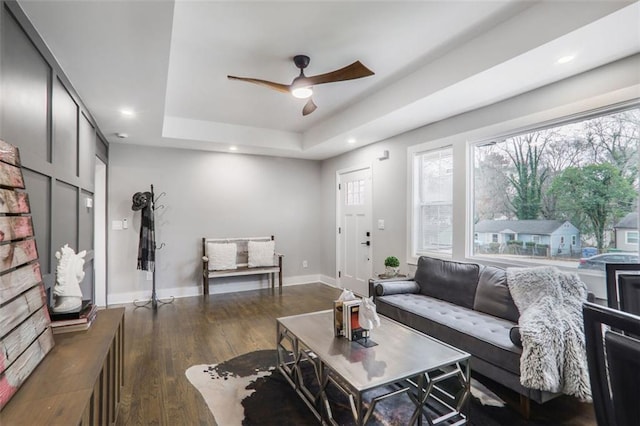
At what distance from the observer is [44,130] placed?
6.73ft

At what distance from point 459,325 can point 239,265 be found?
3790 millimetres

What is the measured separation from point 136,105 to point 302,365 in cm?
301

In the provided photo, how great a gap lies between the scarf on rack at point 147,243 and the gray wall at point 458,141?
3.02 m

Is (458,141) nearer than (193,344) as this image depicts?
No

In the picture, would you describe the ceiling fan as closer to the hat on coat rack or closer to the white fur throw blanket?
the white fur throw blanket

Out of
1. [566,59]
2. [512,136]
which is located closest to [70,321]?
[566,59]

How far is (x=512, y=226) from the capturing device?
3.22 m

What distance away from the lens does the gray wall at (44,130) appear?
5.25 ft

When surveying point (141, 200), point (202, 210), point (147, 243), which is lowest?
point (147, 243)

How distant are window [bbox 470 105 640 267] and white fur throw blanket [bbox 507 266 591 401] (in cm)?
49

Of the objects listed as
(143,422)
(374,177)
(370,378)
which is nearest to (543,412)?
(370,378)

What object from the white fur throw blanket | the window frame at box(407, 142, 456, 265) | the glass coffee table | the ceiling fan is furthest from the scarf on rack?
the white fur throw blanket

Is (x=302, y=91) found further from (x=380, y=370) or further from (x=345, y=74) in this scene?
(x=380, y=370)

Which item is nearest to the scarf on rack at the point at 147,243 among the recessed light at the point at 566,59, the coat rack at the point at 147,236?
the coat rack at the point at 147,236
